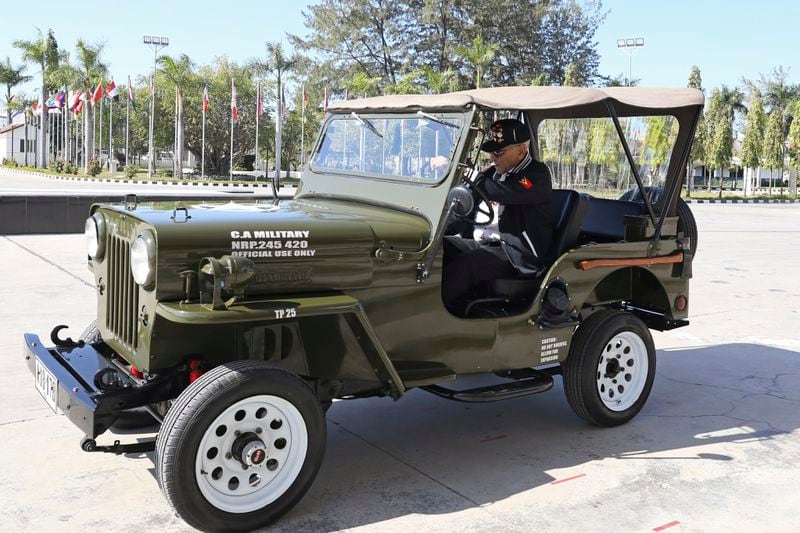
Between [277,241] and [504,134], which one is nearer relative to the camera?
[277,241]

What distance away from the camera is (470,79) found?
51594 mm

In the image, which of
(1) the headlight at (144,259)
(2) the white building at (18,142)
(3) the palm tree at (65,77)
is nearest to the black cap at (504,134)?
(1) the headlight at (144,259)

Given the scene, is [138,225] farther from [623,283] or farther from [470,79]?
[470,79]

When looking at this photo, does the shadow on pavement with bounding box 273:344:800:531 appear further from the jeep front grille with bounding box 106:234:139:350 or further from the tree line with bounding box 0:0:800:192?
the tree line with bounding box 0:0:800:192

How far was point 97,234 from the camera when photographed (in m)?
4.23

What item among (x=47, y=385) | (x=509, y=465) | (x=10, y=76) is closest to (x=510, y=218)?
(x=509, y=465)

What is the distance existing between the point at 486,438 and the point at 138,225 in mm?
2437

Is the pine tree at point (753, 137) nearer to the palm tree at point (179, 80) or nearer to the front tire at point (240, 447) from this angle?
the palm tree at point (179, 80)

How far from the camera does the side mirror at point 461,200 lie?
3.92 m

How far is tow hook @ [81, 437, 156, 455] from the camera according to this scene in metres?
3.54

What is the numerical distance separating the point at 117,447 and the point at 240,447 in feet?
2.00

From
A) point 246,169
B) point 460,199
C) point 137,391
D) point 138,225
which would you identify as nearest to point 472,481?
point 460,199

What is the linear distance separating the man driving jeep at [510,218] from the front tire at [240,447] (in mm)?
1335

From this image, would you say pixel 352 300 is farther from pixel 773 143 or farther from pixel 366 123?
pixel 773 143
